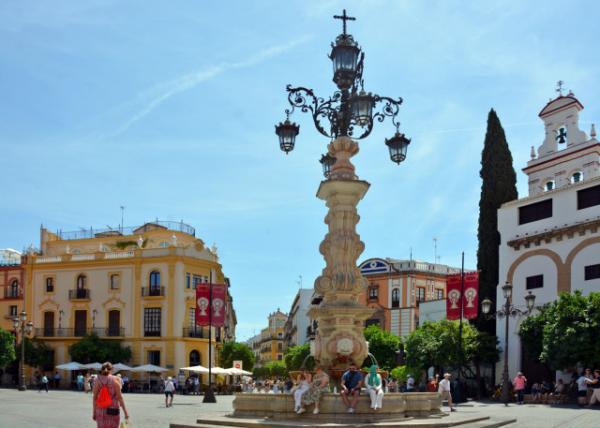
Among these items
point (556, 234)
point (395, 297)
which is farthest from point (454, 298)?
point (395, 297)

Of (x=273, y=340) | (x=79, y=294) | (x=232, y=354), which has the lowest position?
(x=273, y=340)

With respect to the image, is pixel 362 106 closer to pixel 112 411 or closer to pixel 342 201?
pixel 342 201

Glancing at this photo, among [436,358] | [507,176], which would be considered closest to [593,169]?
[507,176]

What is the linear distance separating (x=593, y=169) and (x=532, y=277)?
780 centimetres

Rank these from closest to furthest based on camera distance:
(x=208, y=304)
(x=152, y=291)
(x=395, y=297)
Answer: (x=208, y=304) < (x=152, y=291) < (x=395, y=297)

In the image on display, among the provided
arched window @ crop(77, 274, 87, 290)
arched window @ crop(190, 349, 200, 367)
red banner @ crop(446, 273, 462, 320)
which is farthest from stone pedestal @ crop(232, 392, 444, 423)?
arched window @ crop(77, 274, 87, 290)

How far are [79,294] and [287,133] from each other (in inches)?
1755

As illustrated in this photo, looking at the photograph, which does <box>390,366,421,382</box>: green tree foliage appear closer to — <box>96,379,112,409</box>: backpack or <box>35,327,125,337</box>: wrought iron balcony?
<box>35,327,125,337</box>: wrought iron balcony

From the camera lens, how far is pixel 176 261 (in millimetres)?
56094

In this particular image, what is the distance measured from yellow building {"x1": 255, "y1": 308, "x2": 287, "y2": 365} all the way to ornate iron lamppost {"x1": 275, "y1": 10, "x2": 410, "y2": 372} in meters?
127

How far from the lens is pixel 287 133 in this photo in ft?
56.4

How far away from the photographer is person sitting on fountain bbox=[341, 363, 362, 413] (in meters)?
13.7

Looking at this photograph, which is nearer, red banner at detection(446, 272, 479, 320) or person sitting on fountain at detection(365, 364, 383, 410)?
person sitting on fountain at detection(365, 364, 383, 410)

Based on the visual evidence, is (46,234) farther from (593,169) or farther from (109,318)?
(593,169)
